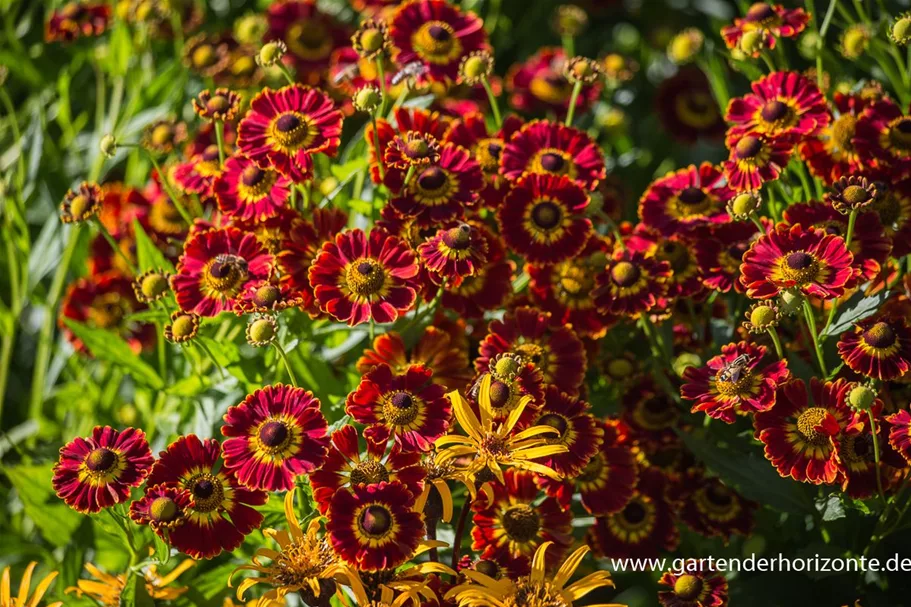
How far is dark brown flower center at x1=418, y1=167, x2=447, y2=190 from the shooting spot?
137cm

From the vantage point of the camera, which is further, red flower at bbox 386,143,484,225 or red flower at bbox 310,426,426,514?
red flower at bbox 386,143,484,225

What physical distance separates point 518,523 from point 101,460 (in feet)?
1.83

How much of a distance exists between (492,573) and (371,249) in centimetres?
48

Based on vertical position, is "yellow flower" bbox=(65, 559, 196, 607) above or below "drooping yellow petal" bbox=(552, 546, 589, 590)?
below

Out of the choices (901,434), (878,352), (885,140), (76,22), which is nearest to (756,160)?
(885,140)

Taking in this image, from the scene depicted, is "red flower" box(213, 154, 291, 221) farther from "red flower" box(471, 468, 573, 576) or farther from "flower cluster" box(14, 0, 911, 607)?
"red flower" box(471, 468, 573, 576)

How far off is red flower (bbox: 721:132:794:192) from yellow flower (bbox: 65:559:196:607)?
0.97m

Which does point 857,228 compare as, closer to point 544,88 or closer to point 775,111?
point 775,111

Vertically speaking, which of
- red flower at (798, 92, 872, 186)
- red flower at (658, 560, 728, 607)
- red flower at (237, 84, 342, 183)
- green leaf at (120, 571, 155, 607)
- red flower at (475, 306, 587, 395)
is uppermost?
red flower at (237, 84, 342, 183)

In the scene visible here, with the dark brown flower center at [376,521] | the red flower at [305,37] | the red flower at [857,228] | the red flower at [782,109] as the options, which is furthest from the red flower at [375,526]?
the red flower at [305,37]

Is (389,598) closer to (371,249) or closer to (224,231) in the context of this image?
(371,249)

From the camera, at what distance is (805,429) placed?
123cm

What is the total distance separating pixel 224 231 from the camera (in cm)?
140

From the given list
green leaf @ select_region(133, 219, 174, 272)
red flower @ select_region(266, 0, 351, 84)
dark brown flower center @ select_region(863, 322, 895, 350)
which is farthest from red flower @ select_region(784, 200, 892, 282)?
red flower @ select_region(266, 0, 351, 84)
